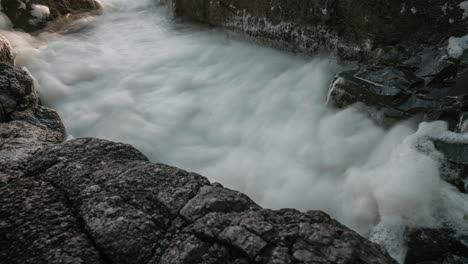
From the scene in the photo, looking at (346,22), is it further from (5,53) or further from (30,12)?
(30,12)

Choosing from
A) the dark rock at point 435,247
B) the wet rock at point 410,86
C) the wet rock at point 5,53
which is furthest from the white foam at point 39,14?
the dark rock at point 435,247

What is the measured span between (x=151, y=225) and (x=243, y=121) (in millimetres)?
3062

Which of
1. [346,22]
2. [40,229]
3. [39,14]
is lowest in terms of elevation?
[40,229]

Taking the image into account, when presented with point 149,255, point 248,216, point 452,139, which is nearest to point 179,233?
point 149,255

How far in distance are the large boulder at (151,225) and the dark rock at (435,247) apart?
72 centimetres

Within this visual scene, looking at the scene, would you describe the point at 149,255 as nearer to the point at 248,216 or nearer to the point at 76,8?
the point at 248,216

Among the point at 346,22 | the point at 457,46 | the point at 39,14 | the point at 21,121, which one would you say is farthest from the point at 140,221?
the point at 39,14

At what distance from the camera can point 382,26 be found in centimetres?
612

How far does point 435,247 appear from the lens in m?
3.90

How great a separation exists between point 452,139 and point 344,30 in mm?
2569

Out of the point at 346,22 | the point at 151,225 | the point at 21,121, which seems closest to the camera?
the point at 151,225

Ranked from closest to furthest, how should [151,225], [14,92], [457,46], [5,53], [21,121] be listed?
[151,225] < [457,46] < [21,121] < [14,92] < [5,53]

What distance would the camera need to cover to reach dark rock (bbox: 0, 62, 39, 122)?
19.0ft

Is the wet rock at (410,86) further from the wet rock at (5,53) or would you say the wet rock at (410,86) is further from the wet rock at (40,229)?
the wet rock at (5,53)
